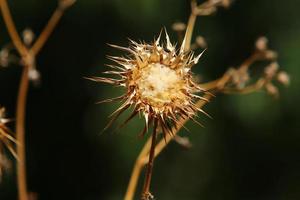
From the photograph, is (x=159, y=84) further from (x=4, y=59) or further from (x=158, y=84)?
(x=4, y=59)

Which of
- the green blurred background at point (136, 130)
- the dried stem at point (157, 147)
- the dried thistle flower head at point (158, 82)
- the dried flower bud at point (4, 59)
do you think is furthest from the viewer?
the green blurred background at point (136, 130)

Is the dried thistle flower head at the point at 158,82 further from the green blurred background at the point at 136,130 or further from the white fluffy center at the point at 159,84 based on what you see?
the green blurred background at the point at 136,130

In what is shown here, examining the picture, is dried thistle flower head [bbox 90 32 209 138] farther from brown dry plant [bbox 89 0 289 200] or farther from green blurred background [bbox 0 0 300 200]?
green blurred background [bbox 0 0 300 200]

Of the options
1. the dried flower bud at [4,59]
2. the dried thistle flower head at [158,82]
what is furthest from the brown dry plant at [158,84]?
the dried flower bud at [4,59]

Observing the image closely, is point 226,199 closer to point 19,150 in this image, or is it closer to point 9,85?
point 9,85

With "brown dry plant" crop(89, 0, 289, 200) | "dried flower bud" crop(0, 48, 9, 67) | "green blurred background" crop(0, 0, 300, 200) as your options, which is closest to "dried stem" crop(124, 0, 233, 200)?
"brown dry plant" crop(89, 0, 289, 200)

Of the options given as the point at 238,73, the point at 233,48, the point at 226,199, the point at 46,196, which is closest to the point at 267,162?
the point at 226,199
